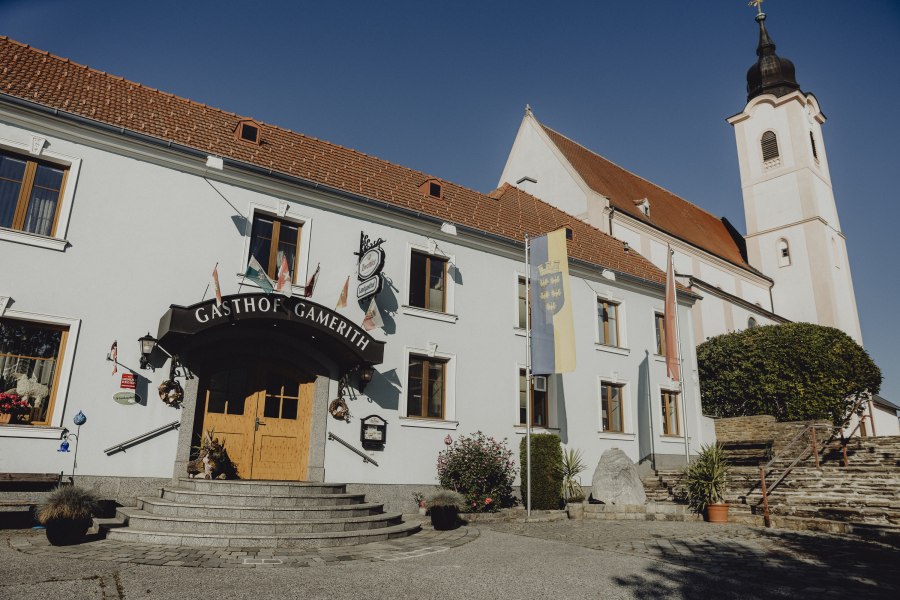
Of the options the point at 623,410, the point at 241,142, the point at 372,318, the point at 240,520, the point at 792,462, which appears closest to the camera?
the point at 240,520

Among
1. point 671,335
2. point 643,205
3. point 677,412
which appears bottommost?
point 677,412

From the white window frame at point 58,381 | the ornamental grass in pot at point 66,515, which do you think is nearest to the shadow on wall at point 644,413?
the ornamental grass in pot at point 66,515

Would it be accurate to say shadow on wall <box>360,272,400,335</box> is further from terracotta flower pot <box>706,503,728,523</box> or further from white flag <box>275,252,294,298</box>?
terracotta flower pot <box>706,503,728,523</box>

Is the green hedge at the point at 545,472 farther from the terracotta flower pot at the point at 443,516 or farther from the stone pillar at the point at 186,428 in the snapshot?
the stone pillar at the point at 186,428

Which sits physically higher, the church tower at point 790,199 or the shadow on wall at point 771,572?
the church tower at point 790,199

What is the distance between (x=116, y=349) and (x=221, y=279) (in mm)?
2421

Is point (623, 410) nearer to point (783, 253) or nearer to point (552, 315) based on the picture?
point (552, 315)

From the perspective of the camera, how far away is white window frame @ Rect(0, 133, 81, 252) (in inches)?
426

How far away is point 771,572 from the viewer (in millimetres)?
8008

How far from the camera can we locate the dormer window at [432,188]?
18.0m

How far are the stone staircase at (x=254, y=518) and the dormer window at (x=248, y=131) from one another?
8.30m

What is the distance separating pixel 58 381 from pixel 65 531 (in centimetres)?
340

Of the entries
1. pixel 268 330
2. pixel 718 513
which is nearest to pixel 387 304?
pixel 268 330

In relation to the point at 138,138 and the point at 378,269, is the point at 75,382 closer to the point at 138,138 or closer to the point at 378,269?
the point at 138,138
